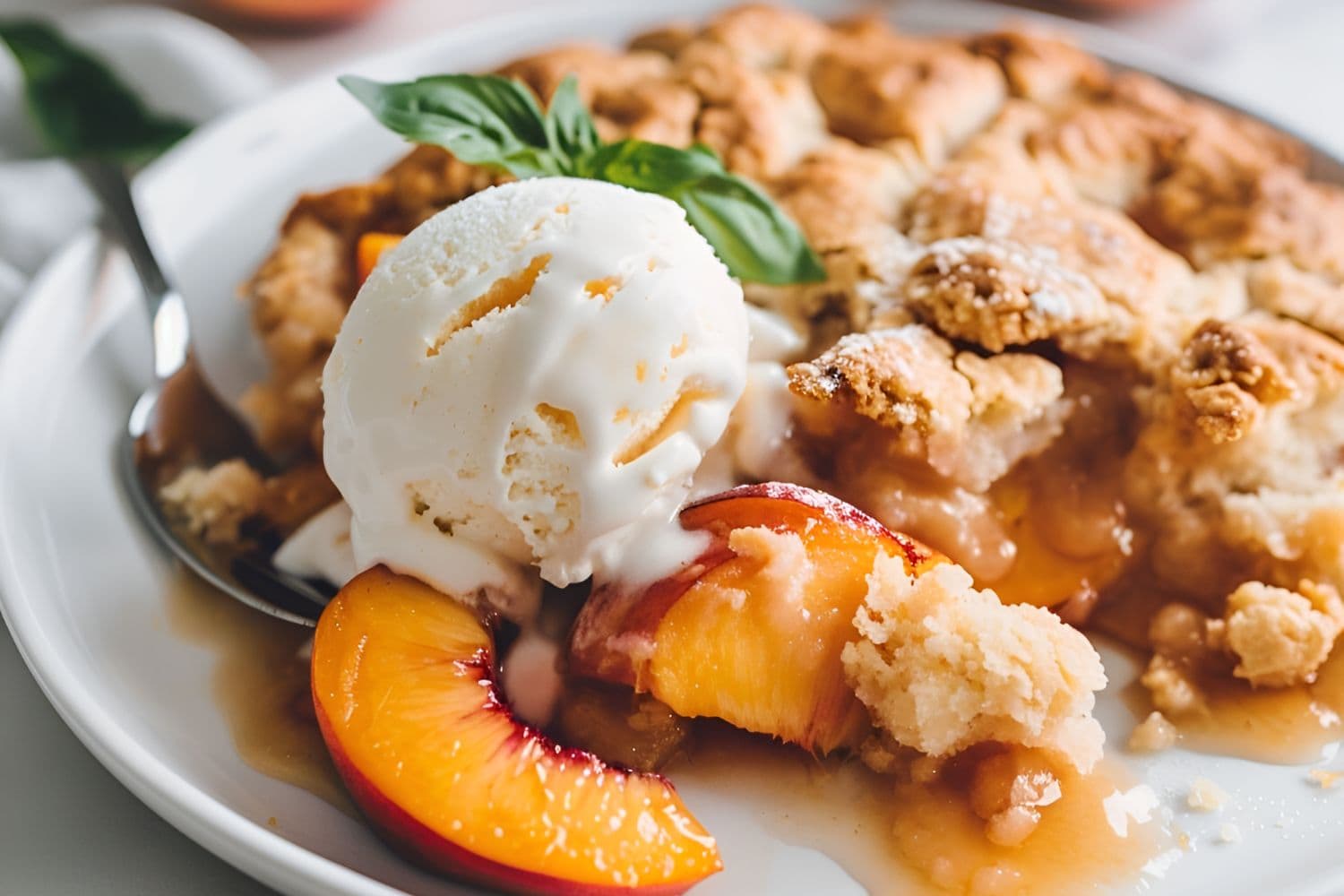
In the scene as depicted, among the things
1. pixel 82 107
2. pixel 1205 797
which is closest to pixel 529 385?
pixel 1205 797

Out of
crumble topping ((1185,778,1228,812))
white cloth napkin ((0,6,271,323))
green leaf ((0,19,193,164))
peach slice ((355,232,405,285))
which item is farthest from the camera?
green leaf ((0,19,193,164))

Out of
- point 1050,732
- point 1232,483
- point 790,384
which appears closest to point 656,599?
point 790,384

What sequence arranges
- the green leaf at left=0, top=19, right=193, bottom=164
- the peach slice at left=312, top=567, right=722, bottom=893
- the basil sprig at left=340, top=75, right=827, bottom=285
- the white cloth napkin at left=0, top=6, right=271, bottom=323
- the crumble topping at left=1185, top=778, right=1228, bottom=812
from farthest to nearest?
the green leaf at left=0, top=19, right=193, bottom=164 → the white cloth napkin at left=0, top=6, right=271, bottom=323 → the basil sprig at left=340, top=75, right=827, bottom=285 → the crumble topping at left=1185, top=778, right=1228, bottom=812 → the peach slice at left=312, top=567, right=722, bottom=893

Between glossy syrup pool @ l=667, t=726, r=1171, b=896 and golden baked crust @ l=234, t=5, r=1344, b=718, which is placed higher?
golden baked crust @ l=234, t=5, r=1344, b=718

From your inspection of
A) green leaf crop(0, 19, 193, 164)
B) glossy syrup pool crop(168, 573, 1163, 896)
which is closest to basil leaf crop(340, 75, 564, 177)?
glossy syrup pool crop(168, 573, 1163, 896)

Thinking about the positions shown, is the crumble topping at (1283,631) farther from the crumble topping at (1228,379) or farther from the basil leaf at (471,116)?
the basil leaf at (471,116)

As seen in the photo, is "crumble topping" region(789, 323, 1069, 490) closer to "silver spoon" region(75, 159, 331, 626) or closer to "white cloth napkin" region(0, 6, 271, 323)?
"silver spoon" region(75, 159, 331, 626)
